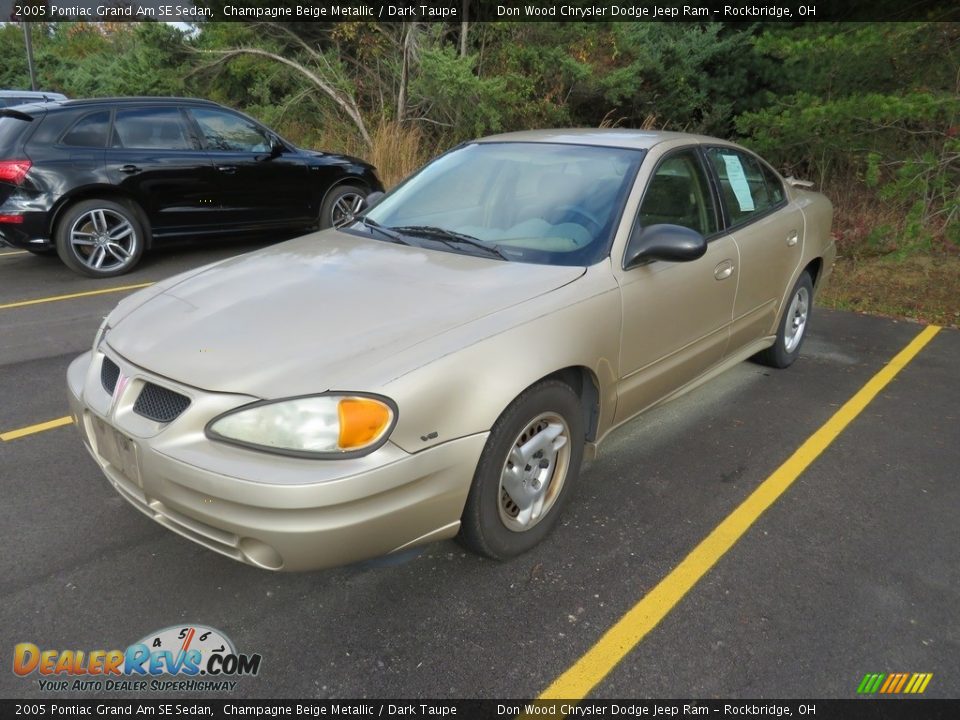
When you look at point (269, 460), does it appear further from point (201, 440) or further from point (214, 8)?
point (214, 8)

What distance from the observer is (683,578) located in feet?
9.14

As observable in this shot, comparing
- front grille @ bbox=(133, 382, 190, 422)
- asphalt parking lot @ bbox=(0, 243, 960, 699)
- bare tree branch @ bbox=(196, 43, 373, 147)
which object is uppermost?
bare tree branch @ bbox=(196, 43, 373, 147)

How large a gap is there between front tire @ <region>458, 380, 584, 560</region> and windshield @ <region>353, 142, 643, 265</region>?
68cm

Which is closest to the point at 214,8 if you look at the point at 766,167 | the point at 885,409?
the point at 766,167

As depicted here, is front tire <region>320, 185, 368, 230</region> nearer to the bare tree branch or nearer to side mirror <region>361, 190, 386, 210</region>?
the bare tree branch

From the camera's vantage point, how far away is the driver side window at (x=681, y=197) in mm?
3426

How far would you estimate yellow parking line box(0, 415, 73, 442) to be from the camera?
12.6 feet

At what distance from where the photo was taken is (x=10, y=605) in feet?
8.41

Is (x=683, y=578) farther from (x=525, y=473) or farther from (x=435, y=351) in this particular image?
(x=435, y=351)

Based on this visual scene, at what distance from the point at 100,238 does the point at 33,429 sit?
399 cm

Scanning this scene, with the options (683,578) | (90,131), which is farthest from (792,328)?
(90,131)

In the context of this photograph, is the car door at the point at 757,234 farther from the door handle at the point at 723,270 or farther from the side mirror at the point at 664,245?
the side mirror at the point at 664,245
